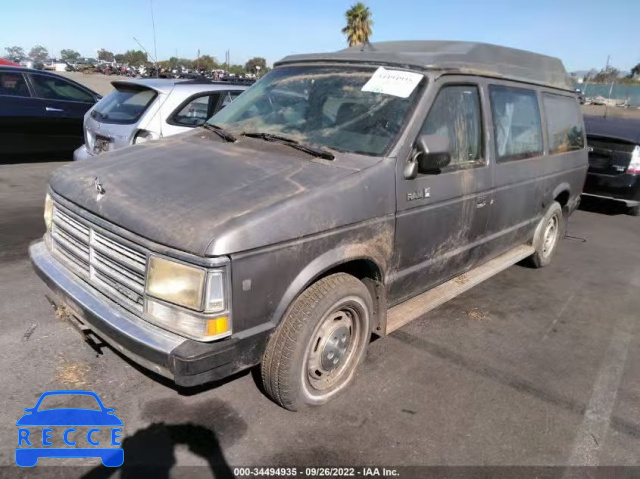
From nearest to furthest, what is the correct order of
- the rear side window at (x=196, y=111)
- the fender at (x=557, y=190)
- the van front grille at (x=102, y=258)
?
the van front grille at (x=102, y=258)
the fender at (x=557, y=190)
the rear side window at (x=196, y=111)

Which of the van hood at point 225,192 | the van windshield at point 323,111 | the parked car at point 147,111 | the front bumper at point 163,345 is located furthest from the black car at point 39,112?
the front bumper at point 163,345

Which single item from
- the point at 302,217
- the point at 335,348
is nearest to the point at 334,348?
the point at 335,348

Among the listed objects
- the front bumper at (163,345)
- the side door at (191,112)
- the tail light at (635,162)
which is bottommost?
the front bumper at (163,345)

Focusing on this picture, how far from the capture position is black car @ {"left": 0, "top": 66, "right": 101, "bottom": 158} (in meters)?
9.10

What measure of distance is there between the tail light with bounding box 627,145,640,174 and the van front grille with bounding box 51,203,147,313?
7.99 meters

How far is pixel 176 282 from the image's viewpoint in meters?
2.36

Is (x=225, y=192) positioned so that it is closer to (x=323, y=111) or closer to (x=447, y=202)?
(x=323, y=111)

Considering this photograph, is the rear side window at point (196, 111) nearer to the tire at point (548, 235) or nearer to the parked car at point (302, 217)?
the parked car at point (302, 217)

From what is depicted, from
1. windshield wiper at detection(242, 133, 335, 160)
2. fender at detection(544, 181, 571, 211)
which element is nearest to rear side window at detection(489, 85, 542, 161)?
fender at detection(544, 181, 571, 211)

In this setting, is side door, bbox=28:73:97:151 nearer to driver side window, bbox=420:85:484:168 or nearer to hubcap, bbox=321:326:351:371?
driver side window, bbox=420:85:484:168

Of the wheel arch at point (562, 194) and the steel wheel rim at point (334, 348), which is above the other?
the wheel arch at point (562, 194)

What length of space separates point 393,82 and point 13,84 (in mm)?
8581

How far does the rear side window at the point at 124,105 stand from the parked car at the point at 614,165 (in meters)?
6.94

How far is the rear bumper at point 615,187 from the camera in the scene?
7.92 metres
